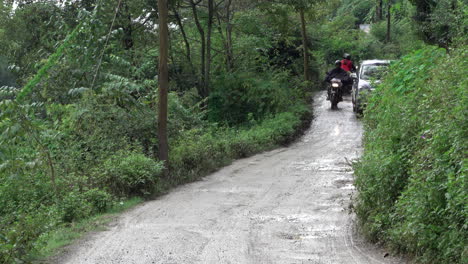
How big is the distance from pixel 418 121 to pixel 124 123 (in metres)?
9.94

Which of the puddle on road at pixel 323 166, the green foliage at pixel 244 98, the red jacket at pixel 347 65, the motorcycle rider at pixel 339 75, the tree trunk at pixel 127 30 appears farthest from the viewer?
the red jacket at pixel 347 65

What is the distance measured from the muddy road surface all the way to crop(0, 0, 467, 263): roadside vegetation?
59cm

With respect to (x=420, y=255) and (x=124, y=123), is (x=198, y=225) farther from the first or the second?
(x=124, y=123)

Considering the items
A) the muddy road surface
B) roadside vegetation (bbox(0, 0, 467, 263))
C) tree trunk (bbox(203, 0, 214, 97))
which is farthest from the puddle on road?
tree trunk (bbox(203, 0, 214, 97))

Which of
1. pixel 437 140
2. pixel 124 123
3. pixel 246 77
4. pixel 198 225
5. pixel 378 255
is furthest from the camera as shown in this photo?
pixel 246 77

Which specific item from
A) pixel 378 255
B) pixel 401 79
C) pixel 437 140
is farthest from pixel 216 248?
pixel 401 79

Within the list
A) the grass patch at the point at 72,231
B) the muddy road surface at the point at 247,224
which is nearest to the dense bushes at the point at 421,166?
the muddy road surface at the point at 247,224

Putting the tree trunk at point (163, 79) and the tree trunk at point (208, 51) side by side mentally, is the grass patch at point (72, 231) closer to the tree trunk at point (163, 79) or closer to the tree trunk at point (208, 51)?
the tree trunk at point (163, 79)

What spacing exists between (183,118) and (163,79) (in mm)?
4779

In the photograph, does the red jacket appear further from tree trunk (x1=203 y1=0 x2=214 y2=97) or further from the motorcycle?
tree trunk (x1=203 y1=0 x2=214 y2=97)

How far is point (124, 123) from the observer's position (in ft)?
54.0

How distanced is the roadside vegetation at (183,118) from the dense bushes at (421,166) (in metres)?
0.02

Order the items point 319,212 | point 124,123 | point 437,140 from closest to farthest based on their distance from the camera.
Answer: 1. point 437,140
2. point 319,212
3. point 124,123

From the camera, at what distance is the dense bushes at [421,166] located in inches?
251
